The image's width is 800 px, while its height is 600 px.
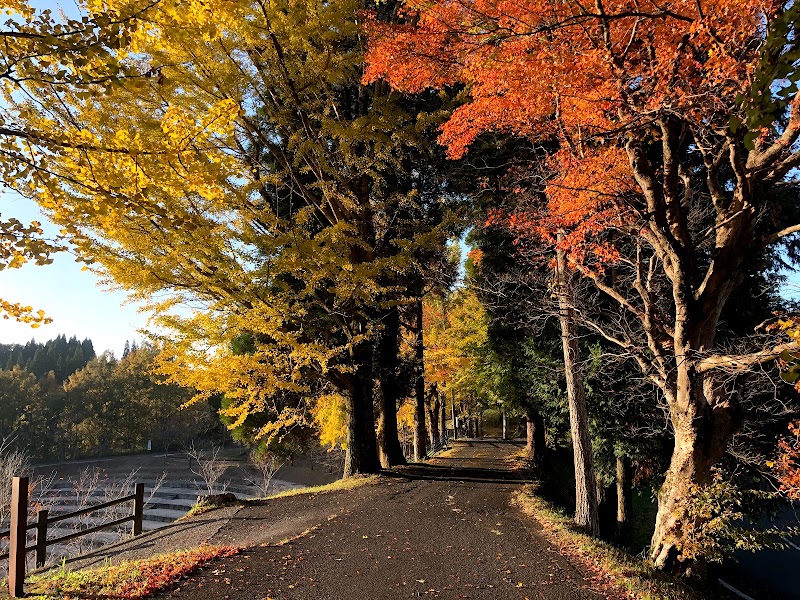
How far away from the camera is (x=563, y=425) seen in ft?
45.5

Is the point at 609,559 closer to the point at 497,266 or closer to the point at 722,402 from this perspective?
the point at 722,402

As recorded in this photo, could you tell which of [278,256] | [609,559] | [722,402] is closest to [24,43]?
[278,256]

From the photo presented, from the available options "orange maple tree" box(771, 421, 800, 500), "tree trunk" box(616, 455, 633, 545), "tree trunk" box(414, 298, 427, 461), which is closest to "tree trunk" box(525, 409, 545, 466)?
"tree trunk" box(616, 455, 633, 545)

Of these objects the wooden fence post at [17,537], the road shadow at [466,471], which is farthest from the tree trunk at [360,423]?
the wooden fence post at [17,537]

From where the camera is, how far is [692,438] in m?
6.31

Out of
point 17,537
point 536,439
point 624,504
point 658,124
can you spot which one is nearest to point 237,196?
point 17,537

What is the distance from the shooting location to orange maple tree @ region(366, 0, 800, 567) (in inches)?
194

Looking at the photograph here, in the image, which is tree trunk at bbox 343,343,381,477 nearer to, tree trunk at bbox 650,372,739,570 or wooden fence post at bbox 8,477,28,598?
tree trunk at bbox 650,372,739,570

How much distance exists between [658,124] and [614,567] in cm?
542

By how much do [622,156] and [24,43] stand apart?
7776 millimetres

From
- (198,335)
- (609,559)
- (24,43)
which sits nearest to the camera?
(24,43)

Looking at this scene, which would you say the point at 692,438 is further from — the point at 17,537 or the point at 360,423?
the point at 17,537

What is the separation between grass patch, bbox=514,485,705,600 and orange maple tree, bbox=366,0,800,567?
3.55 ft

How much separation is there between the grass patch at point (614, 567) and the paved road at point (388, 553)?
241mm
